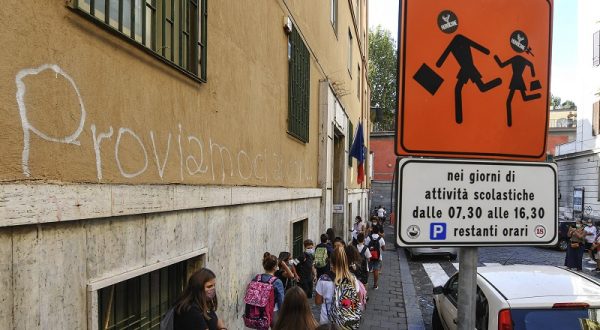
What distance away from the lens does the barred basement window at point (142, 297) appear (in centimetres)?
363

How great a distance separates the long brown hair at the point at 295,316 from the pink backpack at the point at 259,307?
2.13 metres

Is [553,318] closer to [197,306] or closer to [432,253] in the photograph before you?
[197,306]

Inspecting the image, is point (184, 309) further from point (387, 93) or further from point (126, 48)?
point (387, 93)

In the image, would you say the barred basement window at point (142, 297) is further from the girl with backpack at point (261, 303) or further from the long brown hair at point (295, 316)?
the long brown hair at point (295, 316)

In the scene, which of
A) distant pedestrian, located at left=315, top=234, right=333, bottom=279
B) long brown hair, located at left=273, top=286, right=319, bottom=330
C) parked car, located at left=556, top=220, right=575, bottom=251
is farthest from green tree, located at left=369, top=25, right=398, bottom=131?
long brown hair, located at left=273, top=286, right=319, bottom=330

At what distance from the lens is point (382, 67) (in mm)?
49219

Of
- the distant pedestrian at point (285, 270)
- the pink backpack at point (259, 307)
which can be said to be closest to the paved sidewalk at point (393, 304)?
the distant pedestrian at point (285, 270)

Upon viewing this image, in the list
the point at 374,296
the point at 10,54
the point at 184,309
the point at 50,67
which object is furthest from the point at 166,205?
the point at 374,296

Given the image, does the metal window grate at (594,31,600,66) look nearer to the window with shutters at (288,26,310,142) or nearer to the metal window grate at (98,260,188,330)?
the window with shutters at (288,26,310,142)

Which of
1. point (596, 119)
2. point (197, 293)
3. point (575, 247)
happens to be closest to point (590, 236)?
point (575, 247)

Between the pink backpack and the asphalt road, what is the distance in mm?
4876

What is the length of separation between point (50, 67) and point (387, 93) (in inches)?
1949

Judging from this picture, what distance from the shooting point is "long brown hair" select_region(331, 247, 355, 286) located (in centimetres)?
516

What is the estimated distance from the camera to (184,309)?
3596mm
